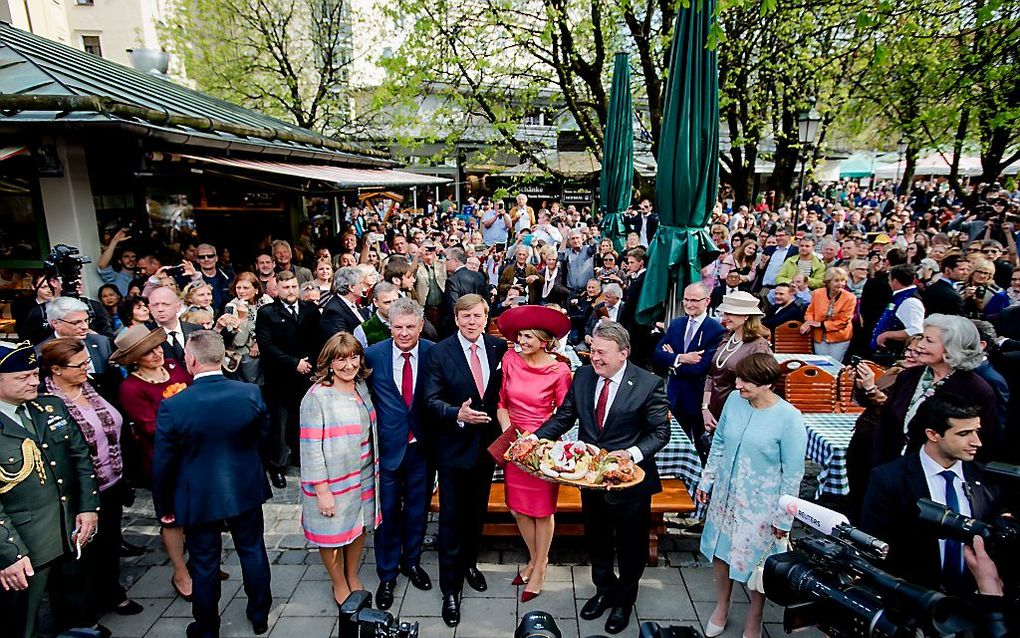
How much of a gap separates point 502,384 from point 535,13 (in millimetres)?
11697

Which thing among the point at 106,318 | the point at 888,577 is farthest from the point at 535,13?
the point at 888,577

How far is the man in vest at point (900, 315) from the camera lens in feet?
18.0

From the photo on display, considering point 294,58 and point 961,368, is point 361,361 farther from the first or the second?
point 294,58

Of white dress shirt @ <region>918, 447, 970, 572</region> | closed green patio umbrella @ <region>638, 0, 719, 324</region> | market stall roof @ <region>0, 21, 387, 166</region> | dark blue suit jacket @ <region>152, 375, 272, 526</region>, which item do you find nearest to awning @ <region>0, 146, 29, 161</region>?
market stall roof @ <region>0, 21, 387, 166</region>

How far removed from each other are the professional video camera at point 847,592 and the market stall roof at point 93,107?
665cm

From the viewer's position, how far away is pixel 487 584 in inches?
164

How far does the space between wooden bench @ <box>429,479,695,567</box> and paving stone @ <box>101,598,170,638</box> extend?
6.47 ft

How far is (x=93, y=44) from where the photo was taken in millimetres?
30391

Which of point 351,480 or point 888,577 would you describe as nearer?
point 888,577

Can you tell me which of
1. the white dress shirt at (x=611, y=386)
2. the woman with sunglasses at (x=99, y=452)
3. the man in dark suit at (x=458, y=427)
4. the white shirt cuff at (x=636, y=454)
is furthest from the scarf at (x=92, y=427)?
the white shirt cuff at (x=636, y=454)

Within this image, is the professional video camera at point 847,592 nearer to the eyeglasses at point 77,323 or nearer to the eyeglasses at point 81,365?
the eyeglasses at point 81,365

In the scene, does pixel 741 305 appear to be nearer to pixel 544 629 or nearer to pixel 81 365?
pixel 544 629

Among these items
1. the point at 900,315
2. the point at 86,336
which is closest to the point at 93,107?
the point at 86,336

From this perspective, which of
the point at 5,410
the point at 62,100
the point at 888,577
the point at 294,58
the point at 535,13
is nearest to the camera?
the point at 888,577
